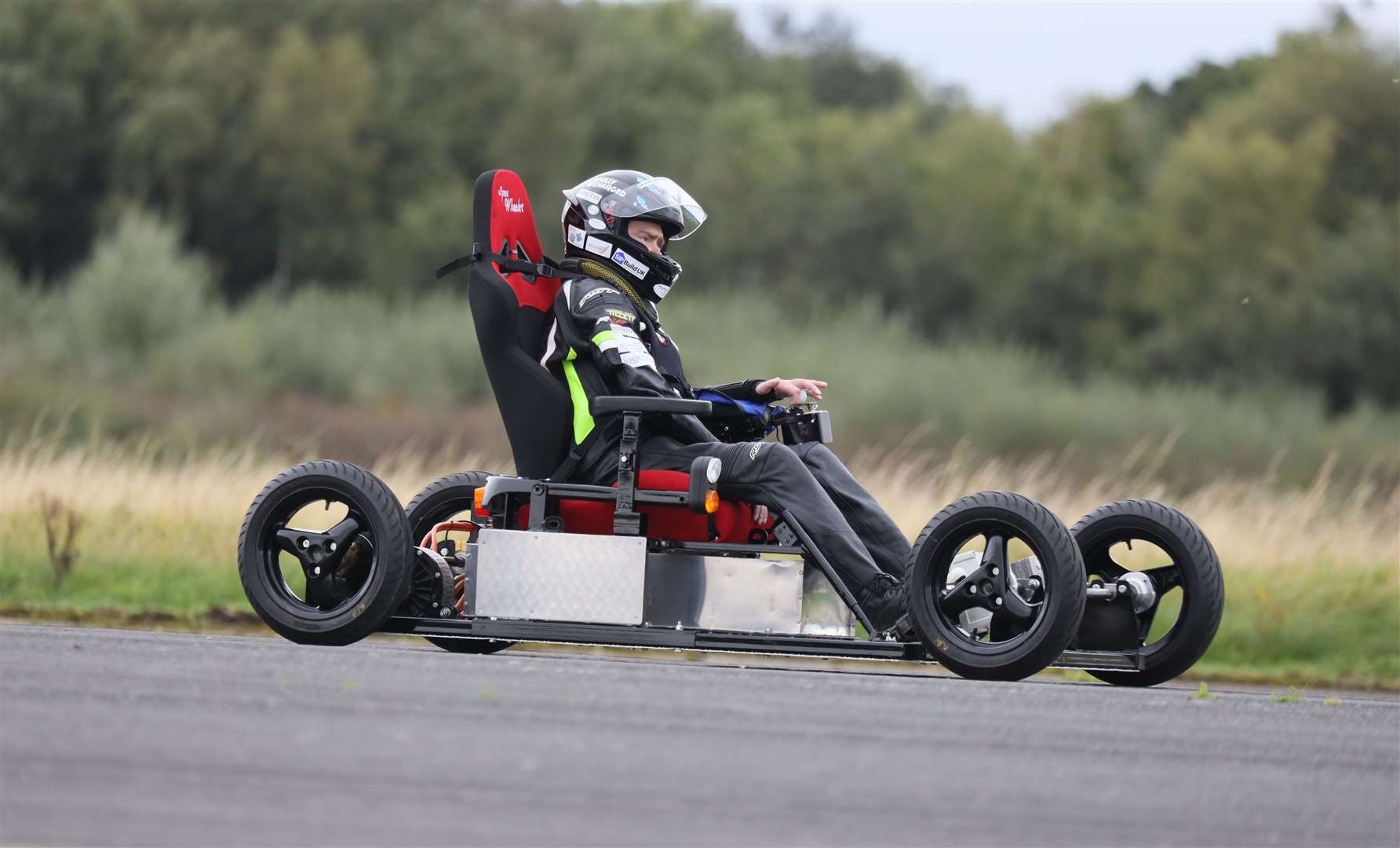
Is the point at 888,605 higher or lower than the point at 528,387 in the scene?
lower

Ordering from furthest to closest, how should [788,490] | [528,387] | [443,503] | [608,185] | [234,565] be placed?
1. [234,565]
2. [443,503]
3. [608,185]
4. [528,387]
5. [788,490]

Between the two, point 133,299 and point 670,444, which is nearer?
point 670,444

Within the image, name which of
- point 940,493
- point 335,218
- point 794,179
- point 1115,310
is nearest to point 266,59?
point 335,218

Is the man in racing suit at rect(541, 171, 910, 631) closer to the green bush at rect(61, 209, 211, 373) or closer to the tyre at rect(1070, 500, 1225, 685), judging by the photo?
the tyre at rect(1070, 500, 1225, 685)

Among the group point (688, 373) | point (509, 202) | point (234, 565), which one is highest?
point (688, 373)

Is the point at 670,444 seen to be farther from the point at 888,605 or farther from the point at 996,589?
the point at 996,589

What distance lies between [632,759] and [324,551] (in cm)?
316

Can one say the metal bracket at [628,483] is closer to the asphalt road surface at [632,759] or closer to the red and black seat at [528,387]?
the red and black seat at [528,387]

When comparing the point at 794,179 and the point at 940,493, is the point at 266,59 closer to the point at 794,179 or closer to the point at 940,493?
the point at 794,179

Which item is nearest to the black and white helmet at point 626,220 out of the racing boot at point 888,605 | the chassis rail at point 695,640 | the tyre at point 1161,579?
the chassis rail at point 695,640

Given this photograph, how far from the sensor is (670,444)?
8.33 m

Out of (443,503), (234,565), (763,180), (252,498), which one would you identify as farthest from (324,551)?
(763,180)

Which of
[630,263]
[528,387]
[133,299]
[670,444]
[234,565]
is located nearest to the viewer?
[670,444]

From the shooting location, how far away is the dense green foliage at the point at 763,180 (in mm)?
45219
